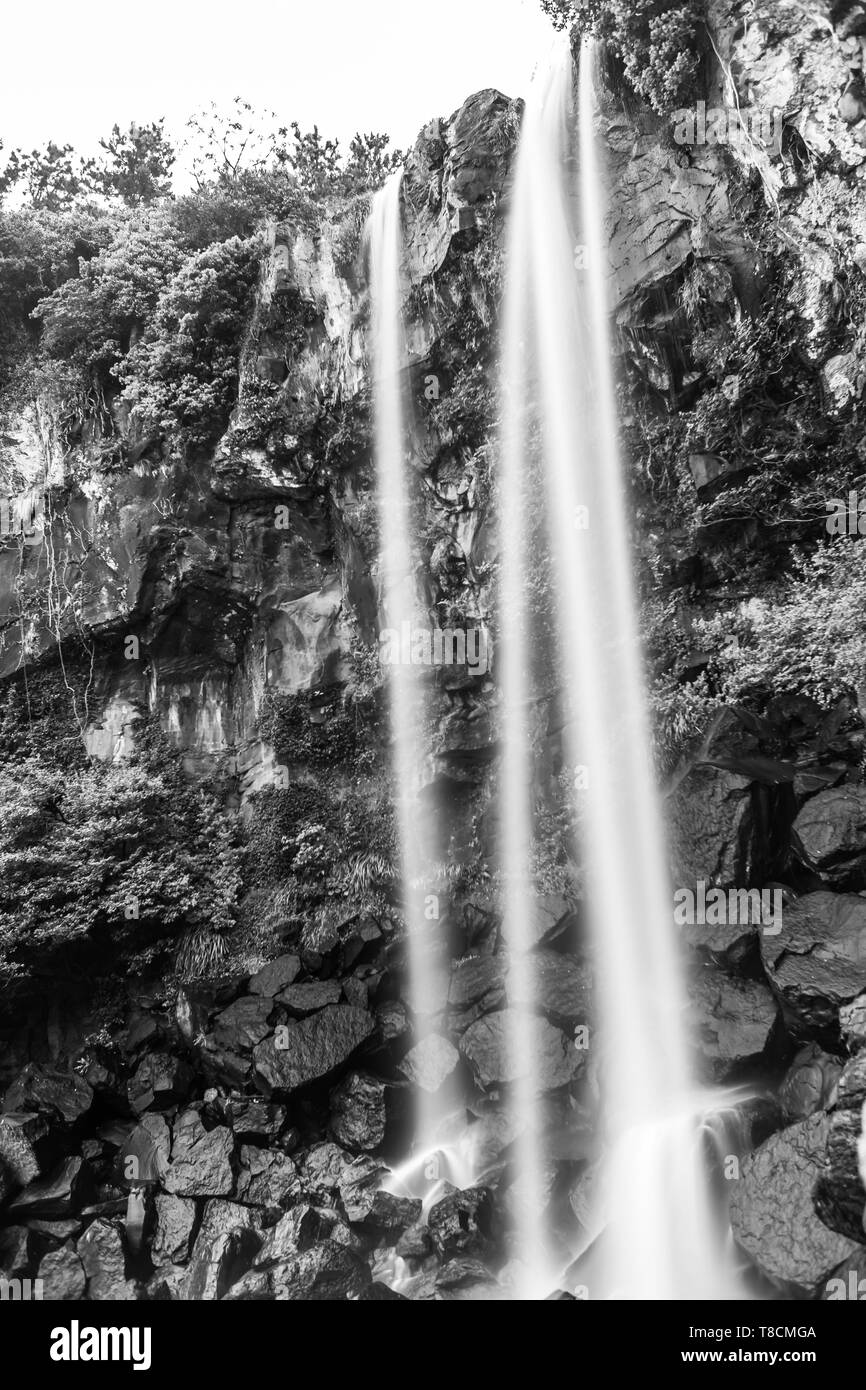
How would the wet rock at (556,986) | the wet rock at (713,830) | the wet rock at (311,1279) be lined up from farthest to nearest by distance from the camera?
the wet rock at (556,986) < the wet rock at (713,830) < the wet rock at (311,1279)

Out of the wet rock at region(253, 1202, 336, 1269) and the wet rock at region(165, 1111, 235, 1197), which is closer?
the wet rock at region(253, 1202, 336, 1269)

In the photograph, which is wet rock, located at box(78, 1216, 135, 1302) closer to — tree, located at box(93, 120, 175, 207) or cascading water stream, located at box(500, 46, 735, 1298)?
cascading water stream, located at box(500, 46, 735, 1298)

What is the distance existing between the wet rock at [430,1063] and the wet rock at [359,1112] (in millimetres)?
395

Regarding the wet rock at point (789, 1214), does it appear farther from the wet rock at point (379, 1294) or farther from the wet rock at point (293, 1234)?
the wet rock at point (293, 1234)

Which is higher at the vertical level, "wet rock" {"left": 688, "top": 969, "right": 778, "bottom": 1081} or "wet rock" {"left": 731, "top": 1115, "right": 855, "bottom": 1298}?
"wet rock" {"left": 688, "top": 969, "right": 778, "bottom": 1081}

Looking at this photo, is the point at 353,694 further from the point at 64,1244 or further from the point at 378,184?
the point at 378,184

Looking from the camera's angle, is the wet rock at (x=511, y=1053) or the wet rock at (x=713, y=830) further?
the wet rock at (x=713, y=830)

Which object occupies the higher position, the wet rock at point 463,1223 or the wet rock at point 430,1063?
the wet rock at point 430,1063

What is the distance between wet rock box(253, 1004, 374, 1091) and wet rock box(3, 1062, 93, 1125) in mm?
2117

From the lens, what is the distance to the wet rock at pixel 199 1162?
880 centimetres

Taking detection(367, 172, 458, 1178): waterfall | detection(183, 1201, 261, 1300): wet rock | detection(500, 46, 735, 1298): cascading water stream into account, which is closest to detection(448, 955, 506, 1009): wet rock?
detection(500, 46, 735, 1298): cascading water stream

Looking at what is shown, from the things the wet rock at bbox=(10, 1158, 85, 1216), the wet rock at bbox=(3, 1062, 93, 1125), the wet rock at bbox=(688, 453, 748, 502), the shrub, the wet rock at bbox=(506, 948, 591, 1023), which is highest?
the shrub

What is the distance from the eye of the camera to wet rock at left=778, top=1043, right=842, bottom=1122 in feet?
24.8

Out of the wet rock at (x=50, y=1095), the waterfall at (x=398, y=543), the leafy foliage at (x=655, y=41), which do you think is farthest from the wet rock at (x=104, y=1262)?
the leafy foliage at (x=655, y=41)
